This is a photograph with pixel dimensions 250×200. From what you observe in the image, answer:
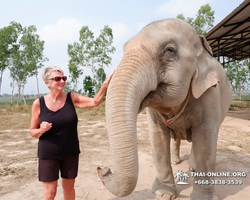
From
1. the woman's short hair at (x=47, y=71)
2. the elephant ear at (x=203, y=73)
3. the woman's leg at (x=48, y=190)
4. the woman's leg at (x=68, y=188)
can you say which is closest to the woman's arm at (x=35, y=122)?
the woman's short hair at (x=47, y=71)

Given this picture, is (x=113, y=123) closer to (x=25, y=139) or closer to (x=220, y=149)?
(x=220, y=149)

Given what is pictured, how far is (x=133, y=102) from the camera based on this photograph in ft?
4.97

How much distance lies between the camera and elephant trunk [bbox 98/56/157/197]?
143 cm

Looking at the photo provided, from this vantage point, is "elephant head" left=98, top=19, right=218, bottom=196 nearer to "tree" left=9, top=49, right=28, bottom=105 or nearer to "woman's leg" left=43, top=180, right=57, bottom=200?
"woman's leg" left=43, top=180, right=57, bottom=200

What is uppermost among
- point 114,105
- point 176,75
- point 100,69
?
point 100,69

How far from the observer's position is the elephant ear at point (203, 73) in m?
2.06

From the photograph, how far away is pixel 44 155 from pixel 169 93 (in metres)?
1.27

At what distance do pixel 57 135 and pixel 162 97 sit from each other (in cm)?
105

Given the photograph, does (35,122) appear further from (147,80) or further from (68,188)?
(147,80)

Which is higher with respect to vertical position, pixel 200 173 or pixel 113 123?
pixel 113 123

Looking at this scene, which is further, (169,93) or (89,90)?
(89,90)

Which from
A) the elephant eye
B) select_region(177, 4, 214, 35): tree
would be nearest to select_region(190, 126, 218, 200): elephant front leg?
the elephant eye

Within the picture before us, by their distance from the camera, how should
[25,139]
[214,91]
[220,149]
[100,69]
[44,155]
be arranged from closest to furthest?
[44,155], [214,91], [220,149], [25,139], [100,69]

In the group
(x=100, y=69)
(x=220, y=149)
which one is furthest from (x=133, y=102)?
(x=100, y=69)
